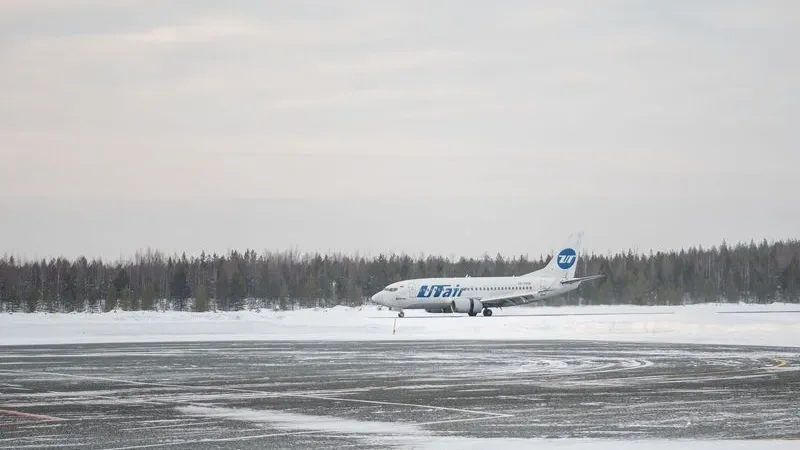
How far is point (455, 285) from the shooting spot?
84875 mm

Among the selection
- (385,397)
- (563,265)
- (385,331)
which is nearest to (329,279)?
(563,265)

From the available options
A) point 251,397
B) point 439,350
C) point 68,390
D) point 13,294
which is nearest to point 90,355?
point 439,350

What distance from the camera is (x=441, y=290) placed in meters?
83.9

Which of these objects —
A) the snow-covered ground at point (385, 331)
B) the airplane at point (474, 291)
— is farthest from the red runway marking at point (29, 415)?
the airplane at point (474, 291)

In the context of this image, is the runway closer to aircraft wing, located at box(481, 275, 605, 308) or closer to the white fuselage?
the white fuselage

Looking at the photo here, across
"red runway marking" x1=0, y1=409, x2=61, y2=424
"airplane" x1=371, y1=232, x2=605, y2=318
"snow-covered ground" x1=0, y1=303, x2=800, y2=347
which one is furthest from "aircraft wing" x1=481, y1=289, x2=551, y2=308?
"red runway marking" x1=0, y1=409, x2=61, y2=424

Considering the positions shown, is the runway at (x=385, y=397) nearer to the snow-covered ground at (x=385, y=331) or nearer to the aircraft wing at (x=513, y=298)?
the snow-covered ground at (x=385, y=331)

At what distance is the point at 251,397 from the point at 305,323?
42394mm

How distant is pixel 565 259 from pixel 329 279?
66.6 meters

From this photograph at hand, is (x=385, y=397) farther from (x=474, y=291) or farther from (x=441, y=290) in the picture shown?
(x=474, y=291)

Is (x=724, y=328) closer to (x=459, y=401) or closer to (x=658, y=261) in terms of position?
(x=459, y=401)

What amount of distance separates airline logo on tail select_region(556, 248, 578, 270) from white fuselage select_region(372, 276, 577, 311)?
436 cm

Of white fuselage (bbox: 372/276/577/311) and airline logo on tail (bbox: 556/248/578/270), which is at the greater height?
airline logo on tail (bbox: 556/248/578/270)

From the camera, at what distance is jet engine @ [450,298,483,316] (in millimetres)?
83688
